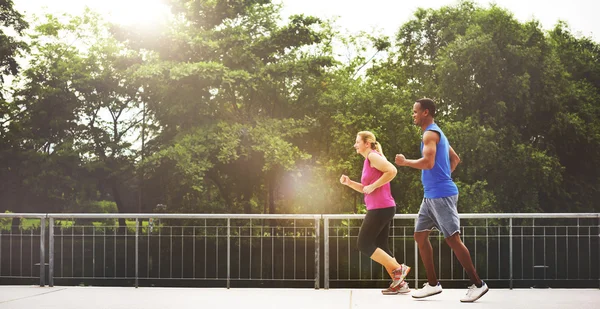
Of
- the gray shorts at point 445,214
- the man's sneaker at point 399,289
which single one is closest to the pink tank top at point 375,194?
the gray shorts at point 445,214

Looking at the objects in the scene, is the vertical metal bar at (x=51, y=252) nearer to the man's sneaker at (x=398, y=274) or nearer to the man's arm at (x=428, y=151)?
the man's sneaker at (x=398, y=274)

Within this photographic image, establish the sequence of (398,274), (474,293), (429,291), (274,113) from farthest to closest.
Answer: (274,113)
(398,274)
(429,291)
(474,293)

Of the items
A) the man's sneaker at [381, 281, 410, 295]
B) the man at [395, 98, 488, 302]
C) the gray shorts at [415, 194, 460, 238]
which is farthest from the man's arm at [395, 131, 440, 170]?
the man's sneaker at [381, 281, 410, 295]

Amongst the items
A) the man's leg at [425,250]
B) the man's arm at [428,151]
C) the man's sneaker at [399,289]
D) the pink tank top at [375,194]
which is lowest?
the man's sneaker at [399,289]

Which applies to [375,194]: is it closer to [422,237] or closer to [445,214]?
[422,237]

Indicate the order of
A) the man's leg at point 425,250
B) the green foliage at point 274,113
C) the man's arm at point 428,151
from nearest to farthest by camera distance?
1. the man's arm at point 428,151
2. the man's leg at point 425,250
3. the green foliage at point 274,113

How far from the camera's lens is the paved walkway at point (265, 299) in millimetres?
7559

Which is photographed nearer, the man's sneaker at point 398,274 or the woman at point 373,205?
the woman at point 373,205

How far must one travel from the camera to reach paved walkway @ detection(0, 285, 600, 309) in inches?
298

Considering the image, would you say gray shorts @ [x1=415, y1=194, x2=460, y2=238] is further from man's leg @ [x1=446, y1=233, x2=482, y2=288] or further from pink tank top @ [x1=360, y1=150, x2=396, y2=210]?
pink tank top @ [x1=360, y1=150, x2=396, y2=210]

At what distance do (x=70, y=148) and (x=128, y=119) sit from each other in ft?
13.8

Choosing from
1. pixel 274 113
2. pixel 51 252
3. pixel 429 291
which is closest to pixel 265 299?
pixel 429 291

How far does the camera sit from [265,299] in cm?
809

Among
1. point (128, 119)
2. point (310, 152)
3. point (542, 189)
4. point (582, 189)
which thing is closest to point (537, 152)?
point (542, 189)
